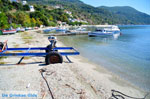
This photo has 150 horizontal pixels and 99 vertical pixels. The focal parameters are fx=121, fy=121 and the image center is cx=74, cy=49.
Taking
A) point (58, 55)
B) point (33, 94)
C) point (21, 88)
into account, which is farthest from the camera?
point (58, 55)

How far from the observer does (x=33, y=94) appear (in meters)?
4.87

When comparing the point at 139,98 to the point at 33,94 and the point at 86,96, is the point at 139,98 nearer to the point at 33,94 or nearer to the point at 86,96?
the point at 86,96

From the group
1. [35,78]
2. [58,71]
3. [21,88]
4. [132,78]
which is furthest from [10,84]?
[132,78]

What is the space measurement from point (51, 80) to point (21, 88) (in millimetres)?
1382

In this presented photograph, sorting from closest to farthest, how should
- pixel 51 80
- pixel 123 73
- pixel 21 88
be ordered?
pixel 21 88 → pixel 51 80 → pixel 123 73

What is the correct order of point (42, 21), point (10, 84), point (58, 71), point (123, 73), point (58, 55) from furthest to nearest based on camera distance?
1. point (42, 21)
2. point (123, 73)
3. point (58, 55)
4. point (58, 71)
5. point (10, 84)

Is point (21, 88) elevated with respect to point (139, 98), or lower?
elevated

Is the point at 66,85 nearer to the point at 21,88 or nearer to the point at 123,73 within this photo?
the point at 21,88

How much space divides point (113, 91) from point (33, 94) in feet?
12.4

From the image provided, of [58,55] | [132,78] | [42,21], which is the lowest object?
[132,78]

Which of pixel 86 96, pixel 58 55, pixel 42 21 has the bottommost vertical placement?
pixel 86 96

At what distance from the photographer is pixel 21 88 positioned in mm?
5219

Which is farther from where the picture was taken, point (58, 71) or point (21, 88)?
point (58, 71)

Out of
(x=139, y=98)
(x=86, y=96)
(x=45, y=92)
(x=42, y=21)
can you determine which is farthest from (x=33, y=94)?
(x=42, y=21)
